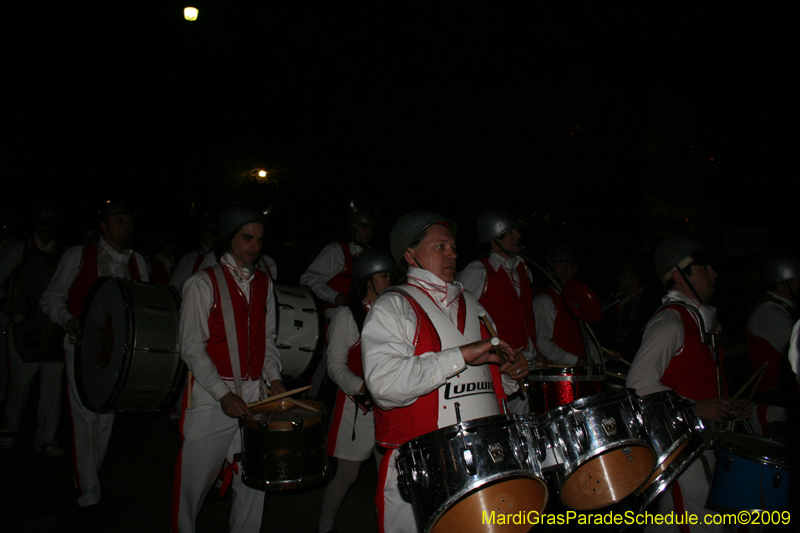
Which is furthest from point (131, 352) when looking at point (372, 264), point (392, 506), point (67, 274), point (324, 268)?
point (324, 268)

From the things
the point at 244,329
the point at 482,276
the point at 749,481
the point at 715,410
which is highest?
the point at 482,276

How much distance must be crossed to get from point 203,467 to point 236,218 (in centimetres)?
166

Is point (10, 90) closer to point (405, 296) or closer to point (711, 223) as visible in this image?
point (405, 296)

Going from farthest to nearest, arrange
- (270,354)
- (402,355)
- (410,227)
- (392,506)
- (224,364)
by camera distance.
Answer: (270,354) → (224,364) → (410,227) → (392,506) → (402,355)

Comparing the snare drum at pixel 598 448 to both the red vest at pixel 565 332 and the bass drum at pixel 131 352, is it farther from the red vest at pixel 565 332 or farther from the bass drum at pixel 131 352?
the red vest at pixel 565 332

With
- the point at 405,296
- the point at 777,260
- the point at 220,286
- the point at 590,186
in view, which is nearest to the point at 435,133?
the point at 590,186

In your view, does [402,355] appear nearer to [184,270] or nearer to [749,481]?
[749,481]

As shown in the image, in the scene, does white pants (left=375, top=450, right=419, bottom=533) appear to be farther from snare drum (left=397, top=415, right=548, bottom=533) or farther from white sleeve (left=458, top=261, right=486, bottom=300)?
white sleeve (left=458, top=261, right=486, bottom=300)

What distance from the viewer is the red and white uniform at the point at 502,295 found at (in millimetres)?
5441

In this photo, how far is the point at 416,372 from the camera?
2373 millimetres

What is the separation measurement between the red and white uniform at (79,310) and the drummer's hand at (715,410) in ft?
14.1

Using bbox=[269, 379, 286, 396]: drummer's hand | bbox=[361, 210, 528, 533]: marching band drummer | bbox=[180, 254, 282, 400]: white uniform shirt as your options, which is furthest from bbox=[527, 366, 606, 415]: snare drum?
bbox=[180, 254, 282, 400]: white uniform shirt

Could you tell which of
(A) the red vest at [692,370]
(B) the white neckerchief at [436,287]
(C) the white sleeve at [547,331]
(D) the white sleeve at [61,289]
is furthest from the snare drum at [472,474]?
(C) the white sleeve at [547,331]

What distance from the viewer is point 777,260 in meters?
4.82
